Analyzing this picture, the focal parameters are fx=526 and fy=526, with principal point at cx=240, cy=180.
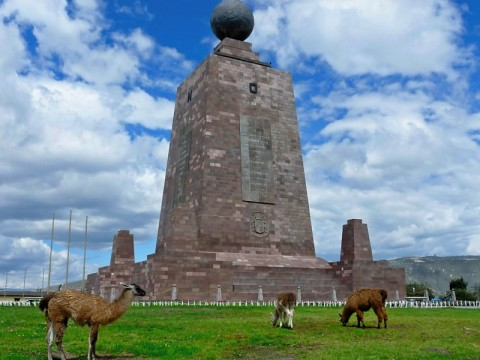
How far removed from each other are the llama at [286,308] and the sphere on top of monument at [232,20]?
92.2 ft

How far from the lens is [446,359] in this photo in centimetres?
1102

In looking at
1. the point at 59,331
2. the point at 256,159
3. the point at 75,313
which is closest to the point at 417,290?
the point at 256,159

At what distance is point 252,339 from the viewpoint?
13.7 metres

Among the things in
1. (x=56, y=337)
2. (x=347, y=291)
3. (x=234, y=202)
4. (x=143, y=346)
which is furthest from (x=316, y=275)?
(x=56, y=337)

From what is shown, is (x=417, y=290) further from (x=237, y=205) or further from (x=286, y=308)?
(x=286, y=308)

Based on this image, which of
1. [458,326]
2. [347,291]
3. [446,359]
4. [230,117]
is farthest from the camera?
[230,117]

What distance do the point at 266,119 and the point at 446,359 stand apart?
28.6 metres

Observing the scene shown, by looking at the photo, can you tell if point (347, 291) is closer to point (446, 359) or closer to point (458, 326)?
point (458, 326)

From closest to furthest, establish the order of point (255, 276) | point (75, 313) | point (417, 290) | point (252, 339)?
point (75, 313) < point (252, 339) < point (255, 276) < point (417, 290)

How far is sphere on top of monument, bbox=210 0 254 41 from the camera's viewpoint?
3972 cm

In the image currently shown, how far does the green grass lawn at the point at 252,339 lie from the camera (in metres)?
11.5

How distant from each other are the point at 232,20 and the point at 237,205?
14444 millimetres

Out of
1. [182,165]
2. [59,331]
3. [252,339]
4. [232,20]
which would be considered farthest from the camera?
[232,20]

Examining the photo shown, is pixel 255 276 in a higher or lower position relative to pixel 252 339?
higher
